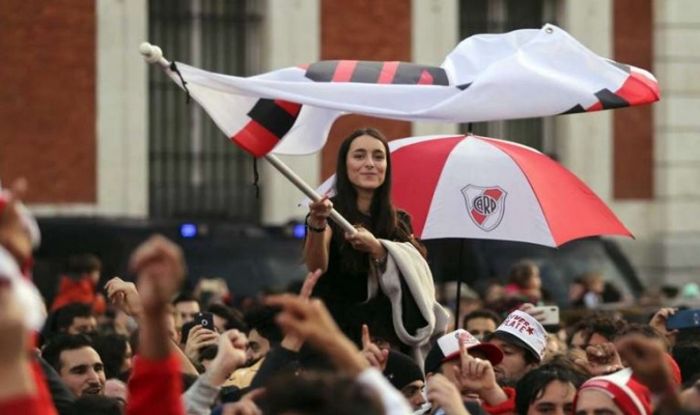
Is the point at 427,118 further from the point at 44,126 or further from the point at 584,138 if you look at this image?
the point at 584,138

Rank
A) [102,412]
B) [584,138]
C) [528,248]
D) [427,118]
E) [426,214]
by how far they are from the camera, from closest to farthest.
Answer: [102,412] → [427,118] → [426,214] → [528,248] → [584,138]

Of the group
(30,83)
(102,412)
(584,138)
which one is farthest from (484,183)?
(584,138)

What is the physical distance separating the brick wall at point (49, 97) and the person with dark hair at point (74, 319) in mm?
11123

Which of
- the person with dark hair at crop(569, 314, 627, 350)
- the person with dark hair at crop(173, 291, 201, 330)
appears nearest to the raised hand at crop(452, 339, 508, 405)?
the person with dark hair at crop(569, 314, 627, 350)

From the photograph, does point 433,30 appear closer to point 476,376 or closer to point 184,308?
point 184,308

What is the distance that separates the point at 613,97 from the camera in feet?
33.7

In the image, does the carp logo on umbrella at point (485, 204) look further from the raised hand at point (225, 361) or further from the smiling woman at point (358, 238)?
the raised hand at point (225, 361)

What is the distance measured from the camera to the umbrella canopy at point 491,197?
1048 centimetres

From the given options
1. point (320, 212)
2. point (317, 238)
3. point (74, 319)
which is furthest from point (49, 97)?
point (320, 212)

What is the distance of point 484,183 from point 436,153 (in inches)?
15.2

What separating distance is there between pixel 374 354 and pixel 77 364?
8.56 feet

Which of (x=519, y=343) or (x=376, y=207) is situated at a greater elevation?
(x=376, y=207)

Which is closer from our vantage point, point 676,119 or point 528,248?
point 528,248

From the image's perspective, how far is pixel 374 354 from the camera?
7539 millimetres
